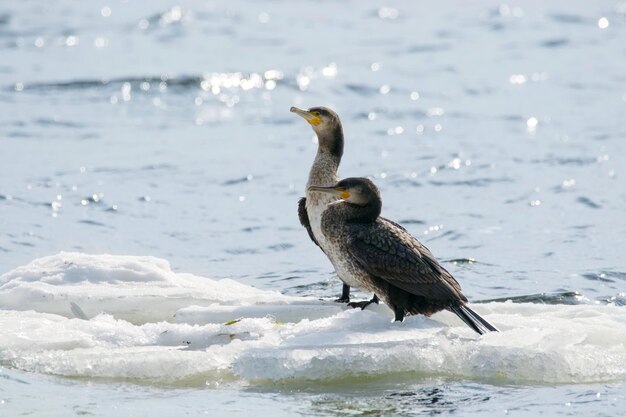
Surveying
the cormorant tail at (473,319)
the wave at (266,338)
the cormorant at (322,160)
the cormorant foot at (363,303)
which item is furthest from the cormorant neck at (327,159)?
the cormorant tail at (473,319)

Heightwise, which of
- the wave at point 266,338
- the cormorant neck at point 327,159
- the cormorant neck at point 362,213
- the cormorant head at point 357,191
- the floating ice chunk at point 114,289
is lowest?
the wave at point 266,338

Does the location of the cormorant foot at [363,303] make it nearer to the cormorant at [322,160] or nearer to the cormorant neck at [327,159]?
the cormorant at [322,160]

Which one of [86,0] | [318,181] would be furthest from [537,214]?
[86,0]

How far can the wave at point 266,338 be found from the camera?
23.7 feet

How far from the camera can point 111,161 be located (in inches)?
560

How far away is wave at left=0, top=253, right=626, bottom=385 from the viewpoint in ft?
23.7

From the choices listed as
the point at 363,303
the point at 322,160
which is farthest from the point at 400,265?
the point at 322,160

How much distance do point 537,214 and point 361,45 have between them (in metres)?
9.55

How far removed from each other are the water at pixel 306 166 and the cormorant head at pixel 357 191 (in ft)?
Result: 2.36

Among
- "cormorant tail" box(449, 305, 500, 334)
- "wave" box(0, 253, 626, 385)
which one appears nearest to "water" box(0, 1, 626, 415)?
"wave" box(0, 253, 626, 385)

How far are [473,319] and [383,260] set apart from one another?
2.03 feet

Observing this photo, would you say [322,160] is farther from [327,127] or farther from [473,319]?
[473,319]

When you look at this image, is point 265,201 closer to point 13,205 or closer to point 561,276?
point 13,205

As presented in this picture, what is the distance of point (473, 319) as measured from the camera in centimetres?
782
